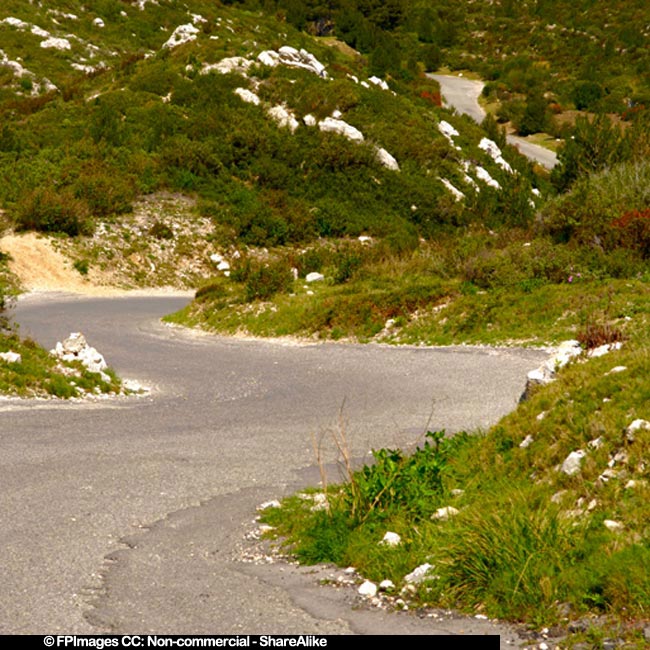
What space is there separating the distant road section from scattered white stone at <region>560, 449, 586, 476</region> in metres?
59.4

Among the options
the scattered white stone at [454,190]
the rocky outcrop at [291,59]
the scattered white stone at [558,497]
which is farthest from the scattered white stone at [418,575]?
the rocky outcrop at [291,59]

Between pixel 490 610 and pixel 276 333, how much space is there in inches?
710

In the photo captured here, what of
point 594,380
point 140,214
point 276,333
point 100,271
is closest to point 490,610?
→ point 594,380

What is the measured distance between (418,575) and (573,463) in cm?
198

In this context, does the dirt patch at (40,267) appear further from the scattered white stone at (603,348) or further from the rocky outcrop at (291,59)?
the scattered white stone at (603,348)

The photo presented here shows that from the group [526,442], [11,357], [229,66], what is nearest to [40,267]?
[11,357]

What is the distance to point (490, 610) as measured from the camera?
5.41 metres

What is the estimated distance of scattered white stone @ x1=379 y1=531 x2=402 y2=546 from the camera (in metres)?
6.57

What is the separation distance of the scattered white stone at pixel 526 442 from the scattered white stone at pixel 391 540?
6.23 feet

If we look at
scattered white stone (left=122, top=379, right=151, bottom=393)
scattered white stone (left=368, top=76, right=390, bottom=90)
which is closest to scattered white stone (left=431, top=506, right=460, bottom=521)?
scattered white stone (left=122, top=379, right=151, bottom=393)

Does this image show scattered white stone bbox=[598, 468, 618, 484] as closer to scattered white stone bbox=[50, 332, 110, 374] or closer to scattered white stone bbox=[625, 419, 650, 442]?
scattered white stone bbox=[625, 419, 650, 442]

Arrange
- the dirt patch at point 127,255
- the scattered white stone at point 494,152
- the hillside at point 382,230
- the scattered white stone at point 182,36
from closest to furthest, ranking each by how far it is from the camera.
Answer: the hillside at point 382,230
the dirt patch at point 127,255
the scattered white stone at point 494,152
the scattered white stone at point 182,36

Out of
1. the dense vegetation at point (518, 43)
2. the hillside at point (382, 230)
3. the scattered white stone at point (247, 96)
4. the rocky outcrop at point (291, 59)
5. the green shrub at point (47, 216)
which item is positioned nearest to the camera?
the hillside at point (382, 230)

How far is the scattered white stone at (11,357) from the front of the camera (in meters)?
14.9
